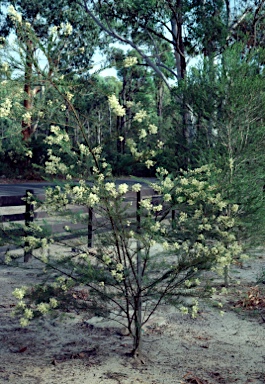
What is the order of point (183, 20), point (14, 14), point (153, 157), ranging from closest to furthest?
point (14, 14), point (153, 157), point (183, 20)

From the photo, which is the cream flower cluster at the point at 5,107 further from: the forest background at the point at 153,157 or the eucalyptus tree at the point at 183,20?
the eucalyptus tree at the point at 183,20

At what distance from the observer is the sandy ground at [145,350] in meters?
4.58

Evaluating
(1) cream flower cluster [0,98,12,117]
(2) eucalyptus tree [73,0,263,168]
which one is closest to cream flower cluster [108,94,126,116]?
(1) cream flower cluster [0,98,12,117]

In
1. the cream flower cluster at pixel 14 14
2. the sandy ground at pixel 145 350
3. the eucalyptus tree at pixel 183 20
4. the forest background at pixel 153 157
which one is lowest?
the sandy ground at pixel 145 350

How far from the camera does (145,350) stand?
5254 millimetres

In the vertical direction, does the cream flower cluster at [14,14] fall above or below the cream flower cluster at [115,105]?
above

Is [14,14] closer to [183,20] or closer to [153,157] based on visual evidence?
[153,157]

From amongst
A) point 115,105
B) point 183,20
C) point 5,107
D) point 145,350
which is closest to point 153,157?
point 115,105

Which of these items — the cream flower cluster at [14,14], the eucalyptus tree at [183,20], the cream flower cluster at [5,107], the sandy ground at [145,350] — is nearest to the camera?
the cream flower cluster at [14,14]

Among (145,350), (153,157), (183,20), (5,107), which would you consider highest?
(183,20)

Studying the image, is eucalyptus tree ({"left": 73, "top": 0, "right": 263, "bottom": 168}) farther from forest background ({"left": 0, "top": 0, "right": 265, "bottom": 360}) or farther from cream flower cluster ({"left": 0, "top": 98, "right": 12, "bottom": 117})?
cream flower cluster ({"left": 0, "top": 98, "right": 12, "bottom": 117})

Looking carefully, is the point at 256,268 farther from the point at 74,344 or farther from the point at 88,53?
the point at 88,53

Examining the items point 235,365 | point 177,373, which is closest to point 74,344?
point 177,373

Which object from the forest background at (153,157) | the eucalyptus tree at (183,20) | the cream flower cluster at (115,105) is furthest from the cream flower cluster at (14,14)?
the eucalyptus tree at (183,20)
